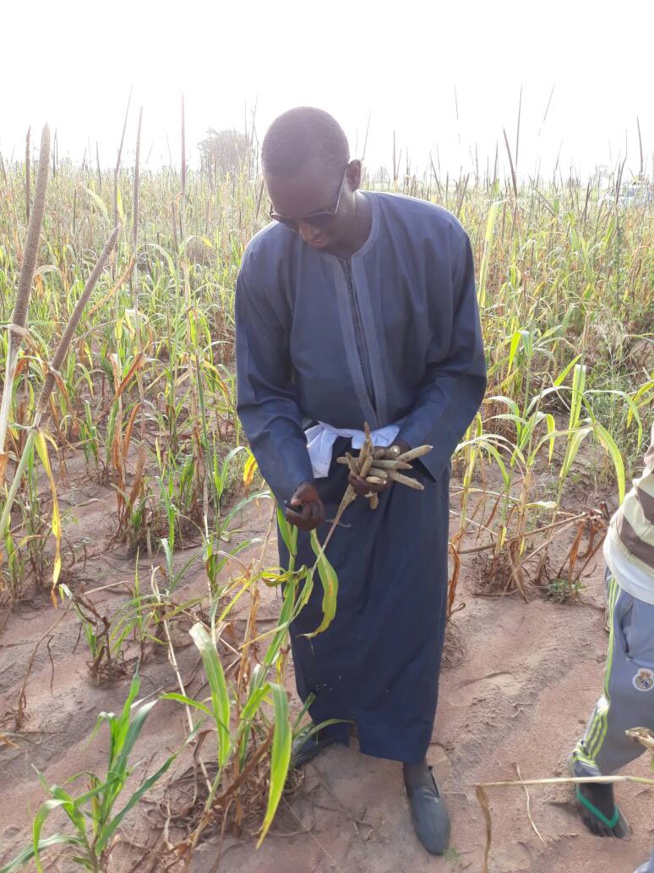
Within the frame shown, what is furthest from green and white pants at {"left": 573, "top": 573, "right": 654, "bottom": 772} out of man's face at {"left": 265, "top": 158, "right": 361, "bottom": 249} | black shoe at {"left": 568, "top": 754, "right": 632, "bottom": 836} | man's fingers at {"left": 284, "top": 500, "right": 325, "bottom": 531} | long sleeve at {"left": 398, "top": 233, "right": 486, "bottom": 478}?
man's face at {"left": 265, "top": 158, "right": 361, "bottom": 249}

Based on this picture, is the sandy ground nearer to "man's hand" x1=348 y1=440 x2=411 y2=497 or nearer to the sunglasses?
"man's hand" x1=348 y1=440 x2=411 y2=497

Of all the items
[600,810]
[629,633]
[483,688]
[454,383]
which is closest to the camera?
[629,633]

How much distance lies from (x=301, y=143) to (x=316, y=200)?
94 mm

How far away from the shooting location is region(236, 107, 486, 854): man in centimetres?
122

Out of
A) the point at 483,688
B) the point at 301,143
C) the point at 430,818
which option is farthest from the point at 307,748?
the point at 301,143

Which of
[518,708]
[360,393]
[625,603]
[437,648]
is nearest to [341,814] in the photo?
[437,648]

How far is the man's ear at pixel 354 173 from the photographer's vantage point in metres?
1.20

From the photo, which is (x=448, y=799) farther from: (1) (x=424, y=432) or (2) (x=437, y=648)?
(1) (x=424, y=432)

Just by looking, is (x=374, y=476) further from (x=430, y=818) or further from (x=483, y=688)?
(x=483, y=688)

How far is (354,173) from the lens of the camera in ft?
3.98

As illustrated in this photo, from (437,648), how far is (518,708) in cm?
44

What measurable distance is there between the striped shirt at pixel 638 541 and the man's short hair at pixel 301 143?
29.8 inches

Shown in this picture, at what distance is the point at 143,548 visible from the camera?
2275 millimetres

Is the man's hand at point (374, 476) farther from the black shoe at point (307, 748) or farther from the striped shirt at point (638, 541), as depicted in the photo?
the black shoe at point (307, 748)
